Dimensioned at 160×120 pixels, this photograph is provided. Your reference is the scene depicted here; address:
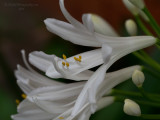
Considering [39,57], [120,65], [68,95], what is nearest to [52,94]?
[68,95]

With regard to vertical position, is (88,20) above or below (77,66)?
above

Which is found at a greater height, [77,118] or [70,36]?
[70,36]

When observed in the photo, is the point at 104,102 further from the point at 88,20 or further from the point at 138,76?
the point at 88,20

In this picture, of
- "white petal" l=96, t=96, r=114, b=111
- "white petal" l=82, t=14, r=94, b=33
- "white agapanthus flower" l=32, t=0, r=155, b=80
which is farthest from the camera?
"white petal" l=96, t=96, r=114, b=111

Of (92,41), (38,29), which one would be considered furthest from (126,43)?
(38,29)

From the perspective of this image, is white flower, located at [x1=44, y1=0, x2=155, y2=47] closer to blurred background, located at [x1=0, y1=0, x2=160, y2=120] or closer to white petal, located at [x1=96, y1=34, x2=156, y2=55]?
white petal, located at [x1=96, y1=34, x2=156, y2=55]

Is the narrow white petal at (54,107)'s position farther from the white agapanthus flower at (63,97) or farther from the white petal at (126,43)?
the white petal at (126,43)

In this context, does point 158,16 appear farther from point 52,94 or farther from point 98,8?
point 52,94

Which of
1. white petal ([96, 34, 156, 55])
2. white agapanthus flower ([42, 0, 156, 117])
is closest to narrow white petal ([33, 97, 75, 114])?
white agapanthus flower ([42, 0, 156, 117])
